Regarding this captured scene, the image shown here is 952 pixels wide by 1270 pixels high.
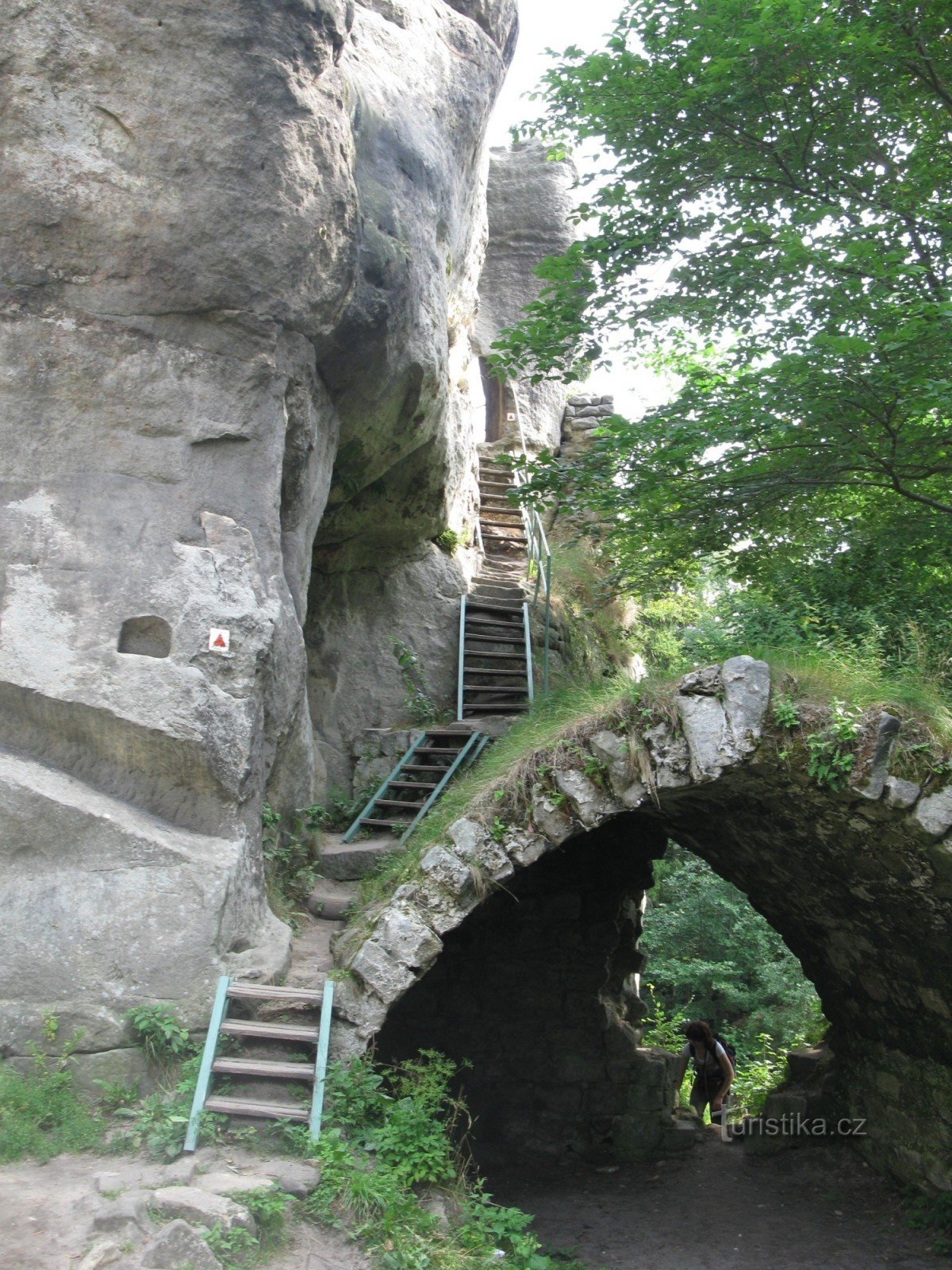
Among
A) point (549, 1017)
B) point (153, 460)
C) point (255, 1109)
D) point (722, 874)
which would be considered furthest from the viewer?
point (549, 1017)

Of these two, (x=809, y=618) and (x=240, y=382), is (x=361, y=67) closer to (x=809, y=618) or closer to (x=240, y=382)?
(x=240, y=382)

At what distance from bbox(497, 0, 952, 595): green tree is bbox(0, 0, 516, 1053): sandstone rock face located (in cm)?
246

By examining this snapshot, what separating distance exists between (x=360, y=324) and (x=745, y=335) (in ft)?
10.5

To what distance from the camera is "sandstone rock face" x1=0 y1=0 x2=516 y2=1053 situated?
5.89 metres

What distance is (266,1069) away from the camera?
5555mm

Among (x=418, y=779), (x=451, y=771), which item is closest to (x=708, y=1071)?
(x=418, y=779)

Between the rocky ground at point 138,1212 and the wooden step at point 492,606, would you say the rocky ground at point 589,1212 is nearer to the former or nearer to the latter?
the rocky ground at point 138,1212

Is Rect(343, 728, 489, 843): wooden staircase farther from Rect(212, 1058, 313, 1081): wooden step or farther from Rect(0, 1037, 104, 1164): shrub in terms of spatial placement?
Rect(0, 1037, 104, 1164): shrub

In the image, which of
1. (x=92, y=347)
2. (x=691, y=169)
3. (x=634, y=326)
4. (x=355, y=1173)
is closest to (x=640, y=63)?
(x=691, y=169)

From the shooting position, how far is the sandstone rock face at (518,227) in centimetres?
1866

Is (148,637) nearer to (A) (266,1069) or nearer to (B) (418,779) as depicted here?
(A) (266,1069)

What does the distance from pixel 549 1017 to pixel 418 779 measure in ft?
8.33

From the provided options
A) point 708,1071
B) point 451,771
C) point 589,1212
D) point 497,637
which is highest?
point 497,637

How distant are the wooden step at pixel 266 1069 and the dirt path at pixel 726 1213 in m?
3.15
